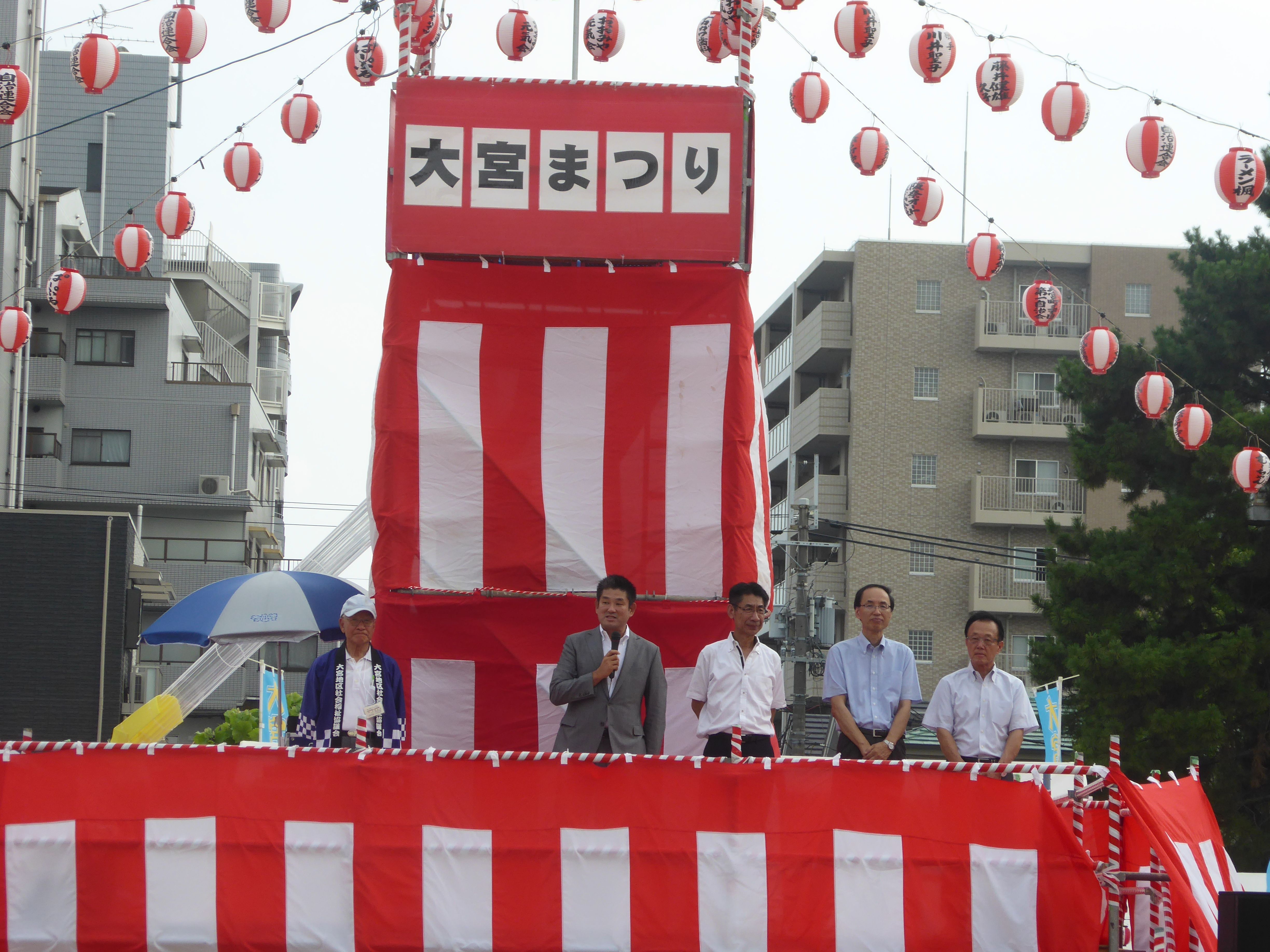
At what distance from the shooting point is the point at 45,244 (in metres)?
33.5

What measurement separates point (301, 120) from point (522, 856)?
31.6 ft

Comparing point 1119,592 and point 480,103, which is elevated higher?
point 480,103

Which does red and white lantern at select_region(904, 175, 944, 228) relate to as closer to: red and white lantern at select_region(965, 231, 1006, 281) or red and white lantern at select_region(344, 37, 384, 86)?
red and white lantern at select_region(965, 231, 1006, 281)

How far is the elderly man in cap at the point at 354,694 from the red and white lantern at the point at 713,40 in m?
7.29

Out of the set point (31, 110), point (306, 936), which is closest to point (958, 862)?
point (306, 936)

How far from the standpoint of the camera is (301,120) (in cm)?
1377

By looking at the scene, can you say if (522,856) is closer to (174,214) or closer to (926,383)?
(174,214)

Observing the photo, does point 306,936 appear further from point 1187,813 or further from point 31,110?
point 31,110

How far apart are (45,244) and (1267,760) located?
27.7 meters

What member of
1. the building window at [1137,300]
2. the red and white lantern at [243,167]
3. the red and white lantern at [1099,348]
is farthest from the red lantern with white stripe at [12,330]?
the building window at [1137,300]

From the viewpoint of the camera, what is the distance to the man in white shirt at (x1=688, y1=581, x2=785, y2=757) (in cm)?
725

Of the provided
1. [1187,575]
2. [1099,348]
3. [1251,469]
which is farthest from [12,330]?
[1187,575]

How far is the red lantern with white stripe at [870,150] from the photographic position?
48.2 ft

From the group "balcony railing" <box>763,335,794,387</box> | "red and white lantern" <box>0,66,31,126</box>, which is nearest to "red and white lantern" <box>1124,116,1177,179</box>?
"red and white lantern" <box>0,66,31,126</box>
